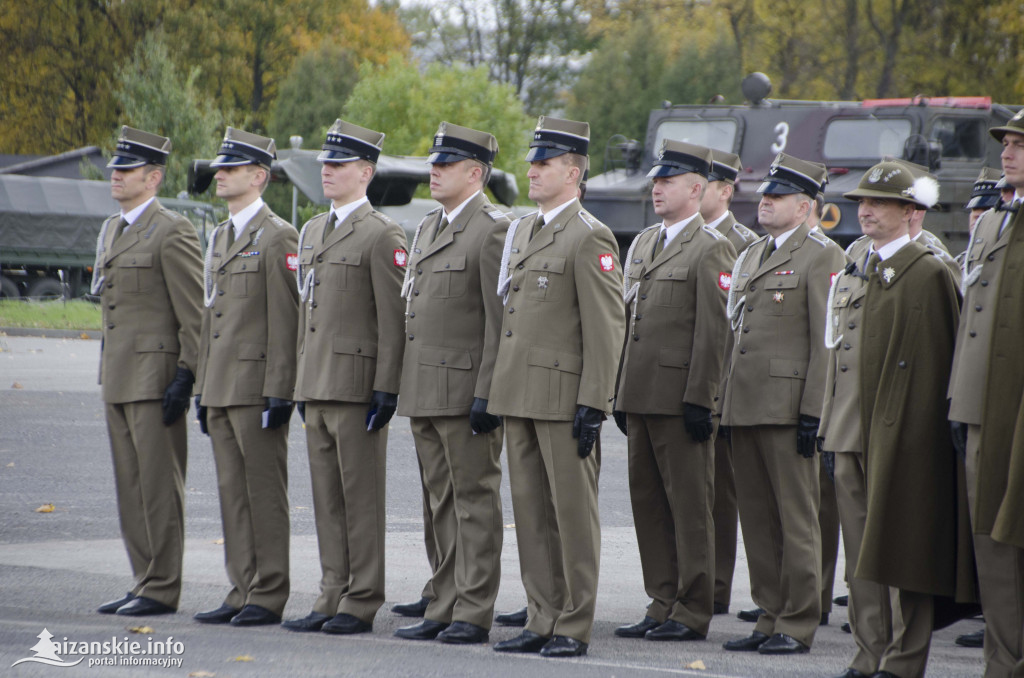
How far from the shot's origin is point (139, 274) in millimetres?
6160

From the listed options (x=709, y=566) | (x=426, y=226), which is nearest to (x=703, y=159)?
(x=426, y=226)

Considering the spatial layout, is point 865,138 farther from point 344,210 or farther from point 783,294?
point 344,210

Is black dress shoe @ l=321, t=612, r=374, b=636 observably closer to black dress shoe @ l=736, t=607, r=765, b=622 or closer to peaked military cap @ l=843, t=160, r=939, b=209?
black dress shoe @ l=736, t=607, r=765, b=622

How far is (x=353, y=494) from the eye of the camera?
5730 mm

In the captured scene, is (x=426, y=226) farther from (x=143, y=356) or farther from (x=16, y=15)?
(x=16, y=15)

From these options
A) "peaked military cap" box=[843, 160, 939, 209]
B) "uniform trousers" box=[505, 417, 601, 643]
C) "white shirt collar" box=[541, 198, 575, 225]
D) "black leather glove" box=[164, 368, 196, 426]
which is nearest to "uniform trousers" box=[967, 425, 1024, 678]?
"peaked military cap" box=[843, 160, 939, 209]

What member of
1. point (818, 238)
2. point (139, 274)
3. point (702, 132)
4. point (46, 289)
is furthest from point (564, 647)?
point (46, 289)

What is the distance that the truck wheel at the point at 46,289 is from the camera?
2791 cm

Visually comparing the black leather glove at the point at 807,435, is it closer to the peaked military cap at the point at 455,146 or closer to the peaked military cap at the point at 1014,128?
the peaked military cap at the point at 1014,128

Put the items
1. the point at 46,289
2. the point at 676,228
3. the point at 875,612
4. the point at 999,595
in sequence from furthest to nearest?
the point at 46,289, the point at 676,228, the point at 875,612, the point at 999,595

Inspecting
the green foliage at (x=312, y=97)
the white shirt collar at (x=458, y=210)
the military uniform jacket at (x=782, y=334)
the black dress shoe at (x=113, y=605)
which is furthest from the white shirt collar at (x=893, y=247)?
the green foliage at (x=312, y=97)

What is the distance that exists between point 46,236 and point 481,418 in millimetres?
24530

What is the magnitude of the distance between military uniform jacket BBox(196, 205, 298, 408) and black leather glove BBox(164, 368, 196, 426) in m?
0.08

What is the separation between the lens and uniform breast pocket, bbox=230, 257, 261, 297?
19.6ft
